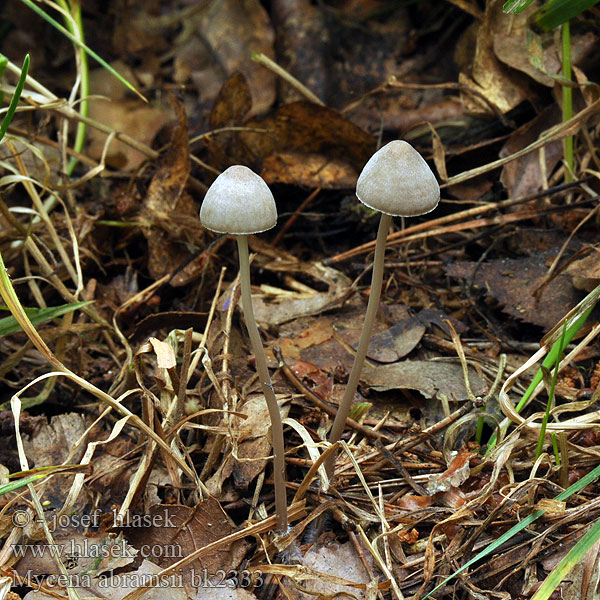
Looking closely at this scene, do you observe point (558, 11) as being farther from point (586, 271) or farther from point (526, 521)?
point (526, 521)

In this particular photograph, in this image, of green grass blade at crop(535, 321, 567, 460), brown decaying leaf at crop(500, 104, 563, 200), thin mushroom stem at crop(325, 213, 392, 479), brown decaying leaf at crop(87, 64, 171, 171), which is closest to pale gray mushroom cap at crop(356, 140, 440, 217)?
thin mushroom stem at crop(325, 213, 392, 479)

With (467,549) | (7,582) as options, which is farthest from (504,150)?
(7,582)

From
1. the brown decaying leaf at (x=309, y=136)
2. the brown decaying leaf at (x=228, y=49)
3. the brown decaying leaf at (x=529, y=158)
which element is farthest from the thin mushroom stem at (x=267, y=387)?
the brown decaying leaf at (x=228, y=49)

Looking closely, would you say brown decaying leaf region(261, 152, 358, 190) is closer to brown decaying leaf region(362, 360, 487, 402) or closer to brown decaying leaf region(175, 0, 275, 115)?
brown decaying leaf region(175, 0, 275, 115)

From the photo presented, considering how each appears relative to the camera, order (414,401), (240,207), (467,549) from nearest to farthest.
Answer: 1. (240,207)
2. (467,549)
3. (414,401)

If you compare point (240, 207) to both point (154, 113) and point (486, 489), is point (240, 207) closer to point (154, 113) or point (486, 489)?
point (486, 489)
